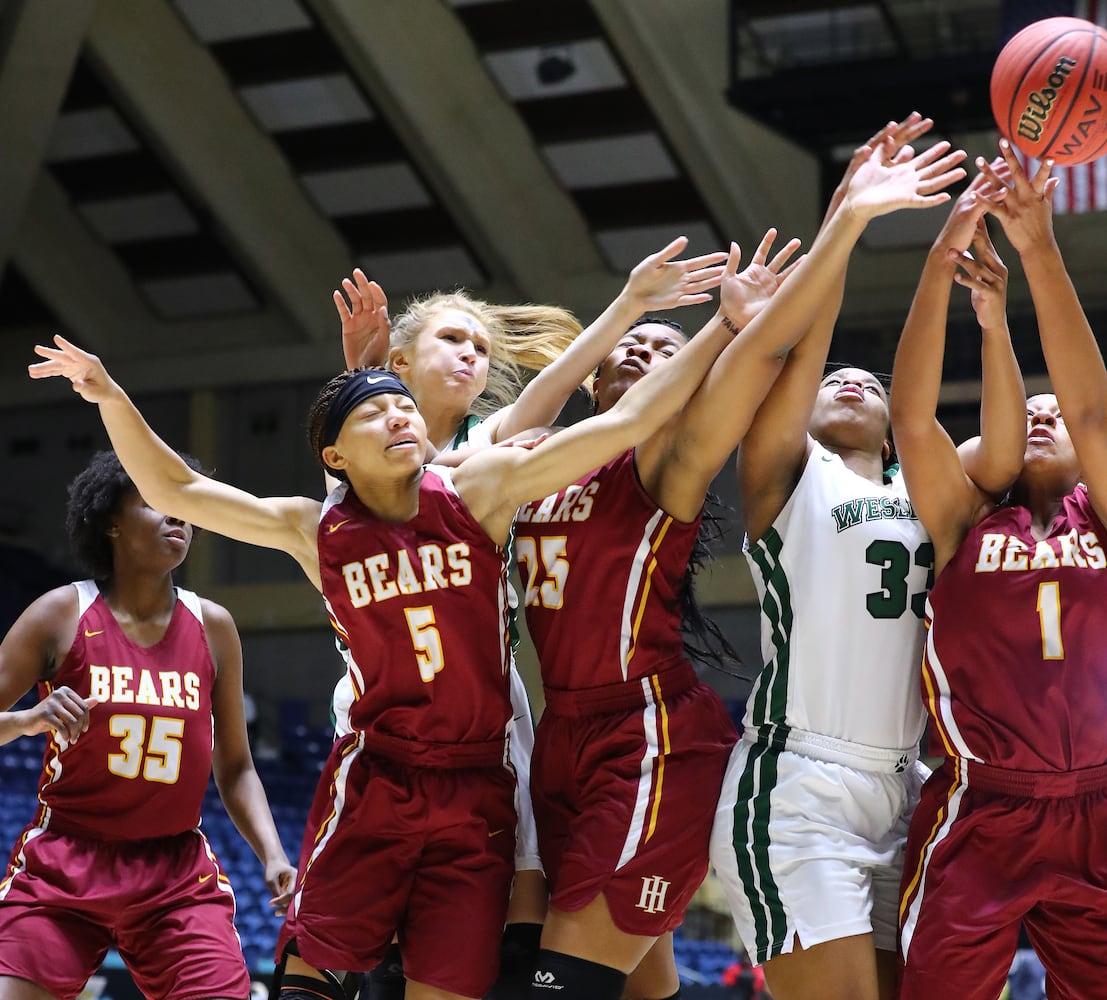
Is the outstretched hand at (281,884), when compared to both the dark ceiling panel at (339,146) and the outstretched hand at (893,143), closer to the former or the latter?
the outstretched hand at (893,143)

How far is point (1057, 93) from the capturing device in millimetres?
3830

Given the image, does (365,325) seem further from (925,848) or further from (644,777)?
(925,848)

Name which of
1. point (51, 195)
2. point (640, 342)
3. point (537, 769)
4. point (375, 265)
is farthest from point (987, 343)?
point (51, 195)

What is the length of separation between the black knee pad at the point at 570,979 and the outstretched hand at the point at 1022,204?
2.01 m

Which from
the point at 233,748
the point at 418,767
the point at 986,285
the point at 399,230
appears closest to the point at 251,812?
the point at 233,748

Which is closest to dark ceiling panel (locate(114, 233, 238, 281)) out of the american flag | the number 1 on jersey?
the american flag

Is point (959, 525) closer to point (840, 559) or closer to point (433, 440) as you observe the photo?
point (840, 559)

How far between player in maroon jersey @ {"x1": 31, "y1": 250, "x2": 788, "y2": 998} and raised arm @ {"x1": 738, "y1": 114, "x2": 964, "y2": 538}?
128 millimetres

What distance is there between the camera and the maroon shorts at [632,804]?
3.79 meters

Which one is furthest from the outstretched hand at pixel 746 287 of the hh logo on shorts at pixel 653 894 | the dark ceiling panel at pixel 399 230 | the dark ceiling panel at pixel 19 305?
the dark ceiling panel at pixel 19 305

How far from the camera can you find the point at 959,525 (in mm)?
3896

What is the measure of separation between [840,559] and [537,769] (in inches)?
37.2

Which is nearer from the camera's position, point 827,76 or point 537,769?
point 537,769

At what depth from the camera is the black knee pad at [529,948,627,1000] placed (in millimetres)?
3703
